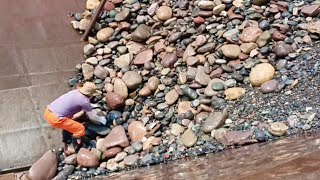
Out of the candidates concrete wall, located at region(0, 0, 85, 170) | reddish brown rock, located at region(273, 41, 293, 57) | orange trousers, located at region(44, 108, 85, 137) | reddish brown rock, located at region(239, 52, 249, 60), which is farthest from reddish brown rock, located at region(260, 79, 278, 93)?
concrete wall, located at region(0, 0, 85, 170)

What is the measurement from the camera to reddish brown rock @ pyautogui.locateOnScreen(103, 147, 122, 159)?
752cm

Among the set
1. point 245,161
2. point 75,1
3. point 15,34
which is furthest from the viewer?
point 75,1

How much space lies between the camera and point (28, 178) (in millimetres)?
7387

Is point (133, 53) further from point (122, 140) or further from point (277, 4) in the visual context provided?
point (277, 4)

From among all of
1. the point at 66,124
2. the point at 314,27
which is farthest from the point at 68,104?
the point at 314,27

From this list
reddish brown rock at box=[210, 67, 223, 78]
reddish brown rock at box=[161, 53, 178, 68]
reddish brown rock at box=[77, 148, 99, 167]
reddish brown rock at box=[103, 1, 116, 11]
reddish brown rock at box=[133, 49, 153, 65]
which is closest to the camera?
reddish brown rock at box=[77, 148, 99, 167]

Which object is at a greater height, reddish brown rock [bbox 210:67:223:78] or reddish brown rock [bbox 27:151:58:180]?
reddish brown rock [bbox 210:67:223:78]

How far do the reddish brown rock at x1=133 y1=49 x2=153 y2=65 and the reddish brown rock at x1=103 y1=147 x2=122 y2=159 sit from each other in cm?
148

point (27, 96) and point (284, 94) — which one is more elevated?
point (284, 94)

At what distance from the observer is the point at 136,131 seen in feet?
25.2

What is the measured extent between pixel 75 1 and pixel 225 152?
4236 mm

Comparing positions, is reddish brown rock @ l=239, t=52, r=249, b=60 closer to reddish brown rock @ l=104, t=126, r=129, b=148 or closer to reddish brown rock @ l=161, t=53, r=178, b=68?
reddish brown rock @ l=161, t=53, r=178, b=68

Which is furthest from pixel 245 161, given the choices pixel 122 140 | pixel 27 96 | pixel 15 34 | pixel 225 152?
pixel 15 34

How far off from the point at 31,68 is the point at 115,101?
149 cm
